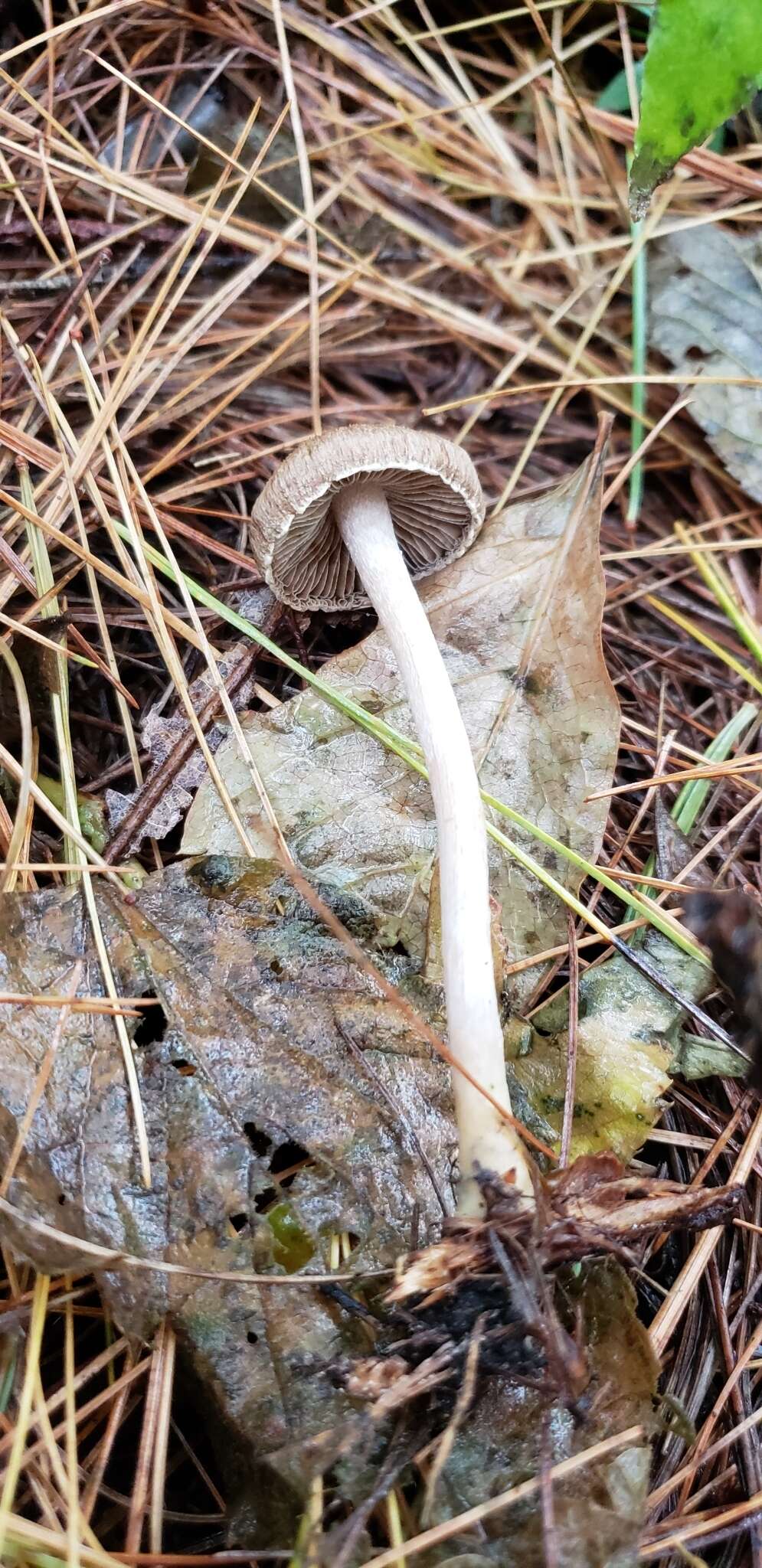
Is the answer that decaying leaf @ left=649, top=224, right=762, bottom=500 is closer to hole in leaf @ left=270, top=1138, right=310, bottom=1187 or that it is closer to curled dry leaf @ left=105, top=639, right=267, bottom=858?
curled dry leaf @ left=105, top=639, right=267, bottom=858

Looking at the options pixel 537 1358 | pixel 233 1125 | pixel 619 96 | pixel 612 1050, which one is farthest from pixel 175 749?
pixel 619 96

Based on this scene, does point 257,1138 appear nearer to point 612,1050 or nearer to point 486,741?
point 612,1050

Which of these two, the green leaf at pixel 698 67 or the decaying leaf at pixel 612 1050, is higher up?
the green leaf at pixel 698 67

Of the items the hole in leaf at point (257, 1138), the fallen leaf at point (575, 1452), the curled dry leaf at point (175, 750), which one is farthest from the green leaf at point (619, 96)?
the fallen leaf at point (575, 1452)

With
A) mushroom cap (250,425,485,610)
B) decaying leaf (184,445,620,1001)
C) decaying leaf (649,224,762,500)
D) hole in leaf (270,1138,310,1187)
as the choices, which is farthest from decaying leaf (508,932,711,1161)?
decaying leaf (649,224,762,500)

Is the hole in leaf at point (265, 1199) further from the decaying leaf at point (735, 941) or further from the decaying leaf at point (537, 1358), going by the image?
the decaying leaf at point (735, 941)
